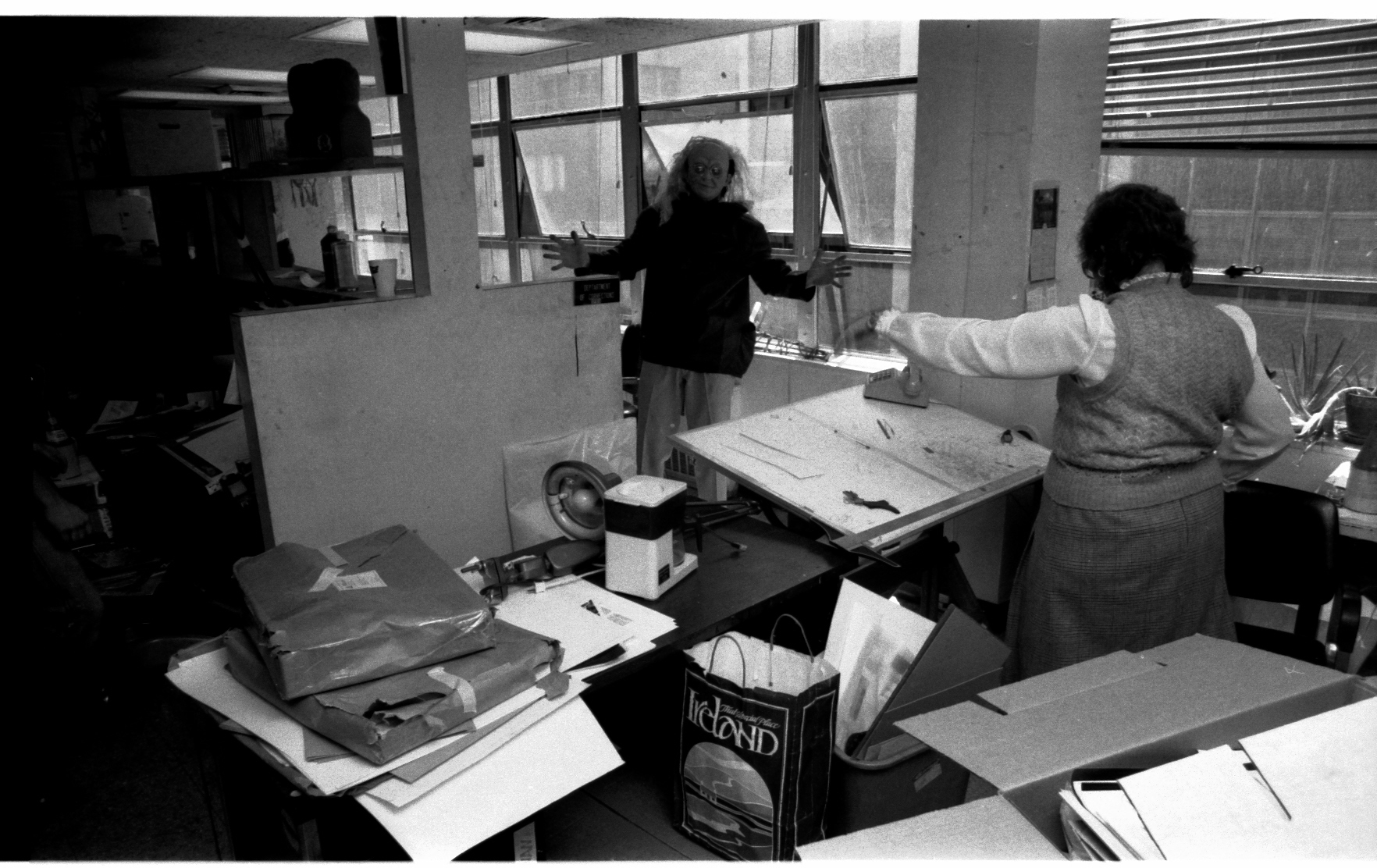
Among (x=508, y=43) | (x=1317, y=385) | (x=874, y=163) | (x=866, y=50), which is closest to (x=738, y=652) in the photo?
(x=1317, y=385)

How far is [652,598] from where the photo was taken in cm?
199

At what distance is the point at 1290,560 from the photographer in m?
2.38

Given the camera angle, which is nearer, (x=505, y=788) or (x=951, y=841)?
(x=951, y=841)

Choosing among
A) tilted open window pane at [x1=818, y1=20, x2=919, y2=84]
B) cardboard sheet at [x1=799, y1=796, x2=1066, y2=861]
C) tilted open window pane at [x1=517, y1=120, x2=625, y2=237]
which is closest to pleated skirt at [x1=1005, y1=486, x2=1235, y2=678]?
cardboard sheet at [x1=799, y1=796, x2=1066, y2=861]

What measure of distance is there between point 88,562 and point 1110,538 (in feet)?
10.6

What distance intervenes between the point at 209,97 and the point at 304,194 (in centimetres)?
250

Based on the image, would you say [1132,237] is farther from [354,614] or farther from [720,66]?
[720,66]

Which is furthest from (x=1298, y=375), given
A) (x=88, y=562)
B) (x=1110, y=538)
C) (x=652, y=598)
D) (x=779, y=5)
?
(x=88, y=562)

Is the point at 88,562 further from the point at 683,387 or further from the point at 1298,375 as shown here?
the point at 1298,375

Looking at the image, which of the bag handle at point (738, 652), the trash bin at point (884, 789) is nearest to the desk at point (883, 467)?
the bag handle at point (738, 652)

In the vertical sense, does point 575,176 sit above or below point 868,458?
above

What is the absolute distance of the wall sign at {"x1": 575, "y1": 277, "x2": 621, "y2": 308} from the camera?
11.0ft

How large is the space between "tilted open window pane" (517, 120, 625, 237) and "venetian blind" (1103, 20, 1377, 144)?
9.97 ft

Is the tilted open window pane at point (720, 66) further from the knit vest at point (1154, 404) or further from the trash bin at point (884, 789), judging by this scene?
the trash bin at point (884, 789)
